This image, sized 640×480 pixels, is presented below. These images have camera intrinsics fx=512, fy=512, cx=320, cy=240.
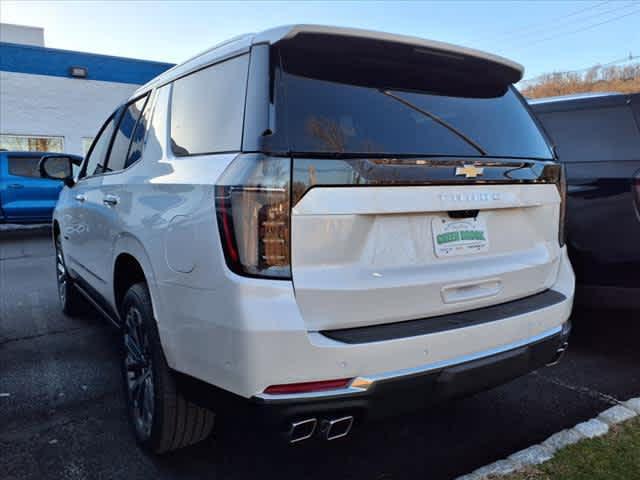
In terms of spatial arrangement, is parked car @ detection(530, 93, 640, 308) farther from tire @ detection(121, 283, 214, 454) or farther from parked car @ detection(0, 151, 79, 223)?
parked car @ detection(0, 151, 79, 223)

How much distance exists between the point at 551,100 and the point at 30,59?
52.8 feet

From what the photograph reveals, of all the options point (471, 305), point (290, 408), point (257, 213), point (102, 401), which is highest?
point (257, 213)

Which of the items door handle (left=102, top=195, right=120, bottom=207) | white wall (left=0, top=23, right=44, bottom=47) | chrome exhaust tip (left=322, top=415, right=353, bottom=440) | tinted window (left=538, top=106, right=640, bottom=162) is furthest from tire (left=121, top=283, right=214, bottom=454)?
white wall (left=0, top=23, right=44, bottom=47)

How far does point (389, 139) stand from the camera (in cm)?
201

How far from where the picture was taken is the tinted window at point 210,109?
198cm

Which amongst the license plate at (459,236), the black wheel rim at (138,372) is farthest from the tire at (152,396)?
the license plate at (459,236)

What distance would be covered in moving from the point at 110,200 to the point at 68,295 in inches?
91.1

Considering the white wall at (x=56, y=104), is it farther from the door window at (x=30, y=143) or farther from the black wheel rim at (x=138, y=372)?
the black wheel rim at (x=138, y=372)

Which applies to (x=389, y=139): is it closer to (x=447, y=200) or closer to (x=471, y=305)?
(x=447, y=200)

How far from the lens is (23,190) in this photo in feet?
35.7

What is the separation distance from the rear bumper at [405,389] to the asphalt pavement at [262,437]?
2.11ft

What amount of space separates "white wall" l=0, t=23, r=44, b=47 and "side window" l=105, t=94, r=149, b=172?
29.9 metres

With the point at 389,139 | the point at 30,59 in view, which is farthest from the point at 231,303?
the point at 30,59

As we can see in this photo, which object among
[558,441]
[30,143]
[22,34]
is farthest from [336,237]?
[22,34]
